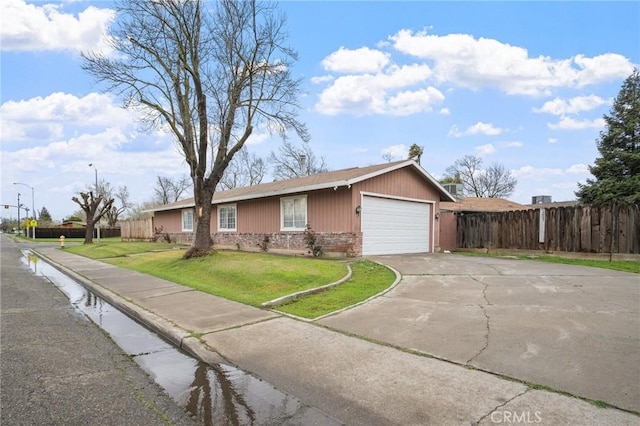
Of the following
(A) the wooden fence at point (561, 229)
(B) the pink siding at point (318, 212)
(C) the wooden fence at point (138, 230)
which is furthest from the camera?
(C) the wooden fence at point (138, 230)

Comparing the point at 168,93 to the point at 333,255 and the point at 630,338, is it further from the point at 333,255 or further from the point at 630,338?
the point at 630,338

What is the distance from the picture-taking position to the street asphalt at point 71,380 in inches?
132

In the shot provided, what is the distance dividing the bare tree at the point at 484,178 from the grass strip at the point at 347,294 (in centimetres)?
4801

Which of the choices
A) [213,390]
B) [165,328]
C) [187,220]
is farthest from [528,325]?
[187,220]

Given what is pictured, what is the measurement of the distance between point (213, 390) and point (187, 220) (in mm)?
23411

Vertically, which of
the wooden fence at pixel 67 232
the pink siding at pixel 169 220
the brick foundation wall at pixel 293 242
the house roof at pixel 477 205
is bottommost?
the wooden fence at pixel 67 232

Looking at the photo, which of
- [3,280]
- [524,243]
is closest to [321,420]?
[3,280]

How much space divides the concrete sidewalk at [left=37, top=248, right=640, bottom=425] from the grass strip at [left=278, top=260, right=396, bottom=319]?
0.58 metres

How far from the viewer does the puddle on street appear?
3.35m

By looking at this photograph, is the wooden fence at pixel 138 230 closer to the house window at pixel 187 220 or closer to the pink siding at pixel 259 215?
the house window at pixel 187 220

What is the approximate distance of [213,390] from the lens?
394 cm

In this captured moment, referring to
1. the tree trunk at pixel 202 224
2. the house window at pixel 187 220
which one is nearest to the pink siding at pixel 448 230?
the tree trunk at pixel 202 224

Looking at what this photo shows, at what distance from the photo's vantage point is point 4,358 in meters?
4.81

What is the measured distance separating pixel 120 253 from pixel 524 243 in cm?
1930
